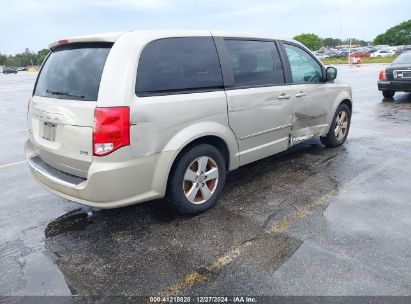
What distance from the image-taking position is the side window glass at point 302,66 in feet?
16.1

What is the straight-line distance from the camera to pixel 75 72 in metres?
3.38

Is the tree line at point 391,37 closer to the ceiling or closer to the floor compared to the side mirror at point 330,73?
closer to the ceiling

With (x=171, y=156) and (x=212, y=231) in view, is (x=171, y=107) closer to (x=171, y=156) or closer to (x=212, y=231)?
(x=171, y=156)

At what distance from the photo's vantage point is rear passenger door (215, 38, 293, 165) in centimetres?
396

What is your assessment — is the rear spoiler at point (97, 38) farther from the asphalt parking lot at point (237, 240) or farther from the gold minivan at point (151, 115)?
the asphalt parking lot at point (237, 240)

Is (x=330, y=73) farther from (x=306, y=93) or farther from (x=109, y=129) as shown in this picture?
(x=109, y=129)

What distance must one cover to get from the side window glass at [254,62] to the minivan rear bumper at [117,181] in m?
1.35

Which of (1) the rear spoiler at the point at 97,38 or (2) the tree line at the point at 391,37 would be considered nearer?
(1) the rear spoiler at the point at 97,38

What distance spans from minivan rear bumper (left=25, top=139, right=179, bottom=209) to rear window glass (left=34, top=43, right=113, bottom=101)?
2.03ft

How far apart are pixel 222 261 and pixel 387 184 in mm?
2660

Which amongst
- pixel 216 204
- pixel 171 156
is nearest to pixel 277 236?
pixel 216 204

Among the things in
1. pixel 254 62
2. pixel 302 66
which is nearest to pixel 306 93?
pixel 302 66

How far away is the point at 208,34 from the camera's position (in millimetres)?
3869

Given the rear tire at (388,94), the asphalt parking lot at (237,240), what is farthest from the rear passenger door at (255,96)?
the rear tire at (388,94)
